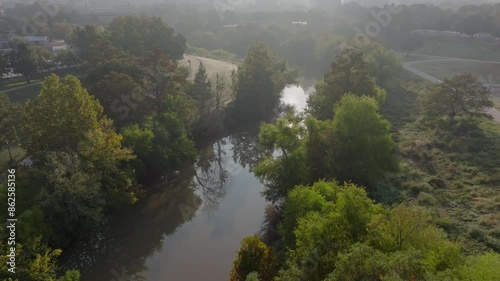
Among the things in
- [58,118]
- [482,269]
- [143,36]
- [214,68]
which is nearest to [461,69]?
[214,68]

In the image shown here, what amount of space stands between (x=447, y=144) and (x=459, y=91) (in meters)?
5.15

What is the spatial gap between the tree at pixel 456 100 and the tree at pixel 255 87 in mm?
15634

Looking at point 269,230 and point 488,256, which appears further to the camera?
point 269,230

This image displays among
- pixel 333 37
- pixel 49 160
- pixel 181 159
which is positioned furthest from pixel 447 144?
pixel 333 37

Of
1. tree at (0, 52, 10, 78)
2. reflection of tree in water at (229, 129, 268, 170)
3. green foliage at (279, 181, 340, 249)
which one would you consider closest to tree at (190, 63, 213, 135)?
reflection of tree in water at (229, 129, 268, 170)

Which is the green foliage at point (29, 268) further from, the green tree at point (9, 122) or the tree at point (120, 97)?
the tree at point (120, 97)

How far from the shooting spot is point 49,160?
18891 mm

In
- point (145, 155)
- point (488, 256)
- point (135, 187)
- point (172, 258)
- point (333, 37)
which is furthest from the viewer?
point (333, 37)

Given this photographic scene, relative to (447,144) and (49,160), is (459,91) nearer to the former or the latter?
(447,144)

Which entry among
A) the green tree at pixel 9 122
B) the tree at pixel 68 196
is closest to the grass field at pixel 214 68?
the green tree at pixel 9 122

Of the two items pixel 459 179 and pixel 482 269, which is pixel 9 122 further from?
pixel 459 179

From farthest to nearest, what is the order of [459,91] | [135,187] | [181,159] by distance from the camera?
[459,91]
[181,159]
[135,187]

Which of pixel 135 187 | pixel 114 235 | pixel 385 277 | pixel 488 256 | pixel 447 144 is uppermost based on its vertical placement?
pixel 385 277

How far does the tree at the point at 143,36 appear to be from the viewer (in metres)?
47.2
